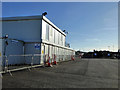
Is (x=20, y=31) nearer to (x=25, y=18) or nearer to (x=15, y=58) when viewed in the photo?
(x=25, y=18)

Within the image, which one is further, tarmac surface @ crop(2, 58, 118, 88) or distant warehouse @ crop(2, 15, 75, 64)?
distant warehouse @ crop(2, 15, 75, 64)

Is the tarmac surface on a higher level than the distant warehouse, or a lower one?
lower

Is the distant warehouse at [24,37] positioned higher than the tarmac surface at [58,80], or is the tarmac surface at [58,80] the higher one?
the distant warehouse at [24,37]

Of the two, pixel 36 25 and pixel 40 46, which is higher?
pixel 36 25

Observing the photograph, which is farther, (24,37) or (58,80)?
(24,37)

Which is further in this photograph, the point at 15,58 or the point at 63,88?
the point at 15,58

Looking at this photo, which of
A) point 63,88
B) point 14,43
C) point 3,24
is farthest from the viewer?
point 3,24

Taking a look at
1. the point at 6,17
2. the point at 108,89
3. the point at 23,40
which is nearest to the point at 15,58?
the point at 23,40

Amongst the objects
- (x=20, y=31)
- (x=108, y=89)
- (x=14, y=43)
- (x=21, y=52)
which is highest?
(x=20, y=31)

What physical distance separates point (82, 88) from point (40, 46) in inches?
431

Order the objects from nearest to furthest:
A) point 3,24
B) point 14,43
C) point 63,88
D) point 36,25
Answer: point 63,88
point 14,43
point 36,25
point 3,24

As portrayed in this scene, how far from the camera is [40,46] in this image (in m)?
15.9

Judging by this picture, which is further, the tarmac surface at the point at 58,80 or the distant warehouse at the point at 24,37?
the distant warehouse at the point at 24,37

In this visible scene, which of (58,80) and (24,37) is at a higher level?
(24,37)
